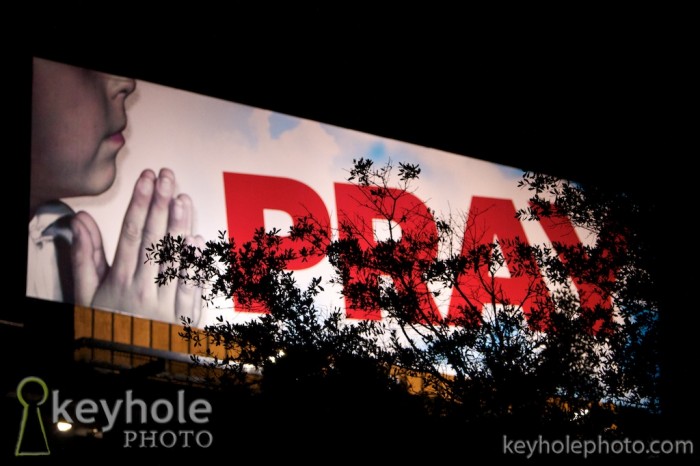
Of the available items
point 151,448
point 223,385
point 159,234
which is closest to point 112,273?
point 159,234

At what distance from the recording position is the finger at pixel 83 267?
1248 cm

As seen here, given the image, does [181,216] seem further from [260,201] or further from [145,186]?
[260,201]

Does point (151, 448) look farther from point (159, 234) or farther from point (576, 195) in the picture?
point (159, 234)

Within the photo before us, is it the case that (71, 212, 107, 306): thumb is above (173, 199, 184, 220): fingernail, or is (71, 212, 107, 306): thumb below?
below

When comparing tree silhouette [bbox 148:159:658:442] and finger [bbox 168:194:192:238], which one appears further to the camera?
finger [bbox 168:194:192:238]

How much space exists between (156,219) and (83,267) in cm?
207

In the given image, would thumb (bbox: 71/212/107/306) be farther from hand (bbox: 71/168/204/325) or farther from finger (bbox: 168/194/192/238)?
finger (bbox: 168/194/192/238)

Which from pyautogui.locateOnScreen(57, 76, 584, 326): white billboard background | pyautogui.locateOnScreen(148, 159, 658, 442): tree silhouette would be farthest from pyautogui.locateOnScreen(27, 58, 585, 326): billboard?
pyautogui.locateOnScreen(148, 159, 658, 442): tree silhouette

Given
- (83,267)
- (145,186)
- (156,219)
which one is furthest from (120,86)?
(83,267)

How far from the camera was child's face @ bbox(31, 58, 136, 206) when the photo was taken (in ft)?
41.3

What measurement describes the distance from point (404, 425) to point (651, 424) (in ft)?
6.79

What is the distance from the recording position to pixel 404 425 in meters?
4.63

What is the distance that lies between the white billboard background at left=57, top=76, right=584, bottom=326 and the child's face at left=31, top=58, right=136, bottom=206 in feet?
2.52

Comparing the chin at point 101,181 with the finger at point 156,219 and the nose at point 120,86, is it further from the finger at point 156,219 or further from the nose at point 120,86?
the nose at point 120,86
